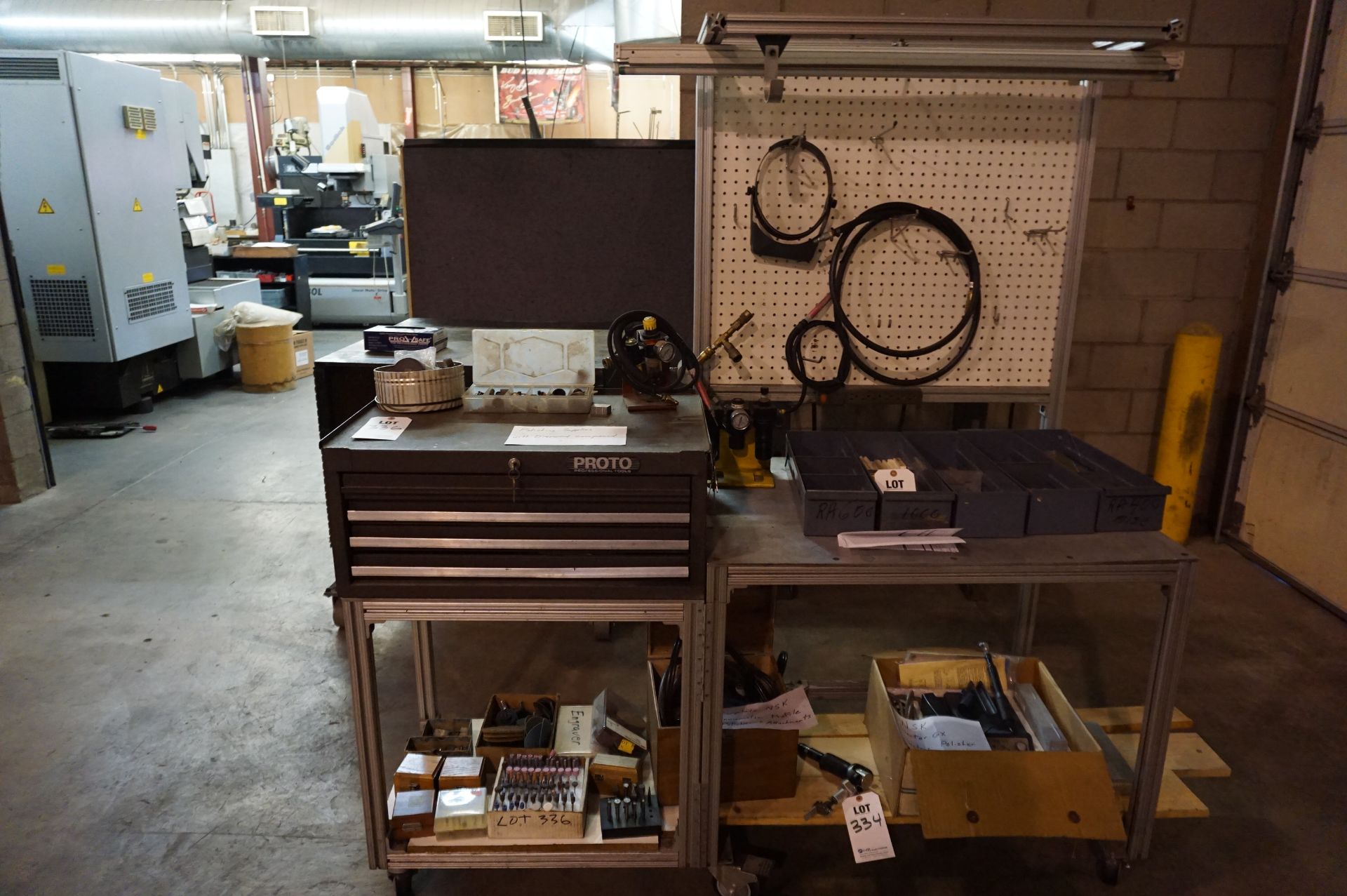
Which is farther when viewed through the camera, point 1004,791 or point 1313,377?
point 1313,377

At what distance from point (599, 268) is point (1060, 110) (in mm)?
1271

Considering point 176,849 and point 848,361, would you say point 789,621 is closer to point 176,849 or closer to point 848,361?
point 848,361

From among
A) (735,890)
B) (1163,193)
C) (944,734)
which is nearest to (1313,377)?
(1163,193)

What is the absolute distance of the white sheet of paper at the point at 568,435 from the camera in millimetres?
1258

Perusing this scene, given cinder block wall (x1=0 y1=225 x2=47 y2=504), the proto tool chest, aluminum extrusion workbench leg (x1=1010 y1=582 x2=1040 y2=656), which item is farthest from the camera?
cinder block wall (x1=0 y1=225 x2=47 y2=504)

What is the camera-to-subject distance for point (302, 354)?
17.5 ft

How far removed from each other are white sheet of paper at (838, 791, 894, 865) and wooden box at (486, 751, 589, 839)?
17.5 inches

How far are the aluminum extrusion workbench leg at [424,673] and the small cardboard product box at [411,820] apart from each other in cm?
40

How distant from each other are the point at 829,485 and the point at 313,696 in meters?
1.45

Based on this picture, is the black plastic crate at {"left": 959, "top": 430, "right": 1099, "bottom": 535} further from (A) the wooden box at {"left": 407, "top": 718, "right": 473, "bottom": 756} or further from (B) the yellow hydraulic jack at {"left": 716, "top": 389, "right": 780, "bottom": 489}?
(A) the wooden box at {"left": 407, "top": 718, "right": 473, "bottom": 756}

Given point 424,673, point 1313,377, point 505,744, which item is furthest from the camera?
point 1313,377

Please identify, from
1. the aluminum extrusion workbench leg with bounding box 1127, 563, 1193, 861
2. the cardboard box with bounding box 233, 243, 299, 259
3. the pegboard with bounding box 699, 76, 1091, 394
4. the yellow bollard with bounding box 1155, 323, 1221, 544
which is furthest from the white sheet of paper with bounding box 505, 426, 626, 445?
the cardboard box with bounding box 233, 243, 299, 259

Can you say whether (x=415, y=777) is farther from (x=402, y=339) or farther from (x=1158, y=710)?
(x=1158, y=710)

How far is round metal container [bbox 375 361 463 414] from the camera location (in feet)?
4.54
